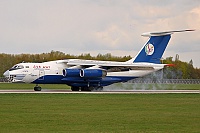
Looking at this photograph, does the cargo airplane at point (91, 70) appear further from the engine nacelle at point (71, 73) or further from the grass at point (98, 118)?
the grass at point (98, 118)

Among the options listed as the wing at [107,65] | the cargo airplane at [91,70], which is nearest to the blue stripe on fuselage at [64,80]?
the cargo airplane at [91,70]

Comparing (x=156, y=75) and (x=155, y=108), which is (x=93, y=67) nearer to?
(x=156, y=75)

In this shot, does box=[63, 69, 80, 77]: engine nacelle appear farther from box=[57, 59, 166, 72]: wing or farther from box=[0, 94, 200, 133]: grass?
box=[0, 94, 200, 133]: grass

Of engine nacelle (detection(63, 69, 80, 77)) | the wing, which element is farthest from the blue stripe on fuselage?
the wing

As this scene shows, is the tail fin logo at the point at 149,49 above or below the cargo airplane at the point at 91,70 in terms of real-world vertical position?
above

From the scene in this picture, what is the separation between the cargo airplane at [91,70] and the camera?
52781 mm

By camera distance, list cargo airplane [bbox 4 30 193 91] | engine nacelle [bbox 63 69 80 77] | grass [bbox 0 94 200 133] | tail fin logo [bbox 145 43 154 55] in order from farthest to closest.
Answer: tail fin logo [bbox 145 43 154 55]
engine nacelle [bbox 63 69 80 77]
cargo airplane [bbox 4 30 193 91]
grass [bbox 0 94 200 133]

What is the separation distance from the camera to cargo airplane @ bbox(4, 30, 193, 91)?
52781 mm

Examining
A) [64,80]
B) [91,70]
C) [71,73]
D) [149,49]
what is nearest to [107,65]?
[91,70]

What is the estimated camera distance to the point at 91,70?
53.8 meters

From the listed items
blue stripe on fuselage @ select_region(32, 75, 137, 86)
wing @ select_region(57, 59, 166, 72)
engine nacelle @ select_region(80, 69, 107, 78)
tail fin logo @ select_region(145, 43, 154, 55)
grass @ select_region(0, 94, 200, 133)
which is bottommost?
grass @ select_region(0, 94, 200, 133)

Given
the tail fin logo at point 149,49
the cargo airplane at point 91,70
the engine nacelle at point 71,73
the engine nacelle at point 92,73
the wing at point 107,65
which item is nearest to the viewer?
the cargo airplane at point 91,70

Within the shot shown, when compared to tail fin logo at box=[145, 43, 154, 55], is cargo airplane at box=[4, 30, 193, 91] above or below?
below

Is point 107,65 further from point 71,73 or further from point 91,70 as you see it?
point 71,73
